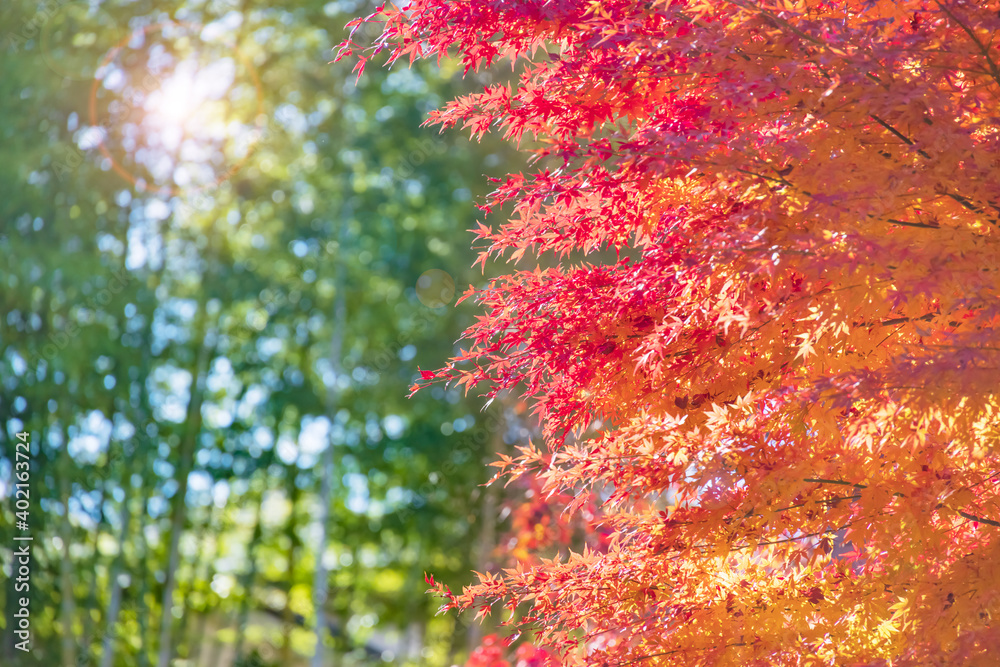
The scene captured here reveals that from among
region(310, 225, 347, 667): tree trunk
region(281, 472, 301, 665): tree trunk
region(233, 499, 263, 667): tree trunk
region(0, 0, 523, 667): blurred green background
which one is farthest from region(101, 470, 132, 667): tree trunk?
region(281, 472, 301, 665): tree trunk

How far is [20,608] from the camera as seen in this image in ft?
24.3

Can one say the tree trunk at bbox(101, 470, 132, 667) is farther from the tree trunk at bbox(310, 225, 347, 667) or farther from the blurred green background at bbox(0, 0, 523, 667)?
the tree trunk at bbox(310, 225, 347, 667)

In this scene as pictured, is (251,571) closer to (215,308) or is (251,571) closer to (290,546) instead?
(290,546)

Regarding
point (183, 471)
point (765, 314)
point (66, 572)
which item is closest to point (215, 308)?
point (183, 471)

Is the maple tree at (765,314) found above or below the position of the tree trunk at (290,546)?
above

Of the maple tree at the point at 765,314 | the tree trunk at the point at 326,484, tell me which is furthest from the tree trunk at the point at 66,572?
the maple tree at the point at 765,314

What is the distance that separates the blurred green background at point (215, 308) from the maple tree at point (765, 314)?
4522mm

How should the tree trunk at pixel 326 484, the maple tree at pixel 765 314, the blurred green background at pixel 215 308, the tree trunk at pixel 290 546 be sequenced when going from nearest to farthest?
the maple tree at pixel 765 314, the blurred green background at pixel 215 308, the tree trunk at pixel 326 484, the tree trunk at pixel 290 546

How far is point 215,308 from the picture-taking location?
9.11 meters

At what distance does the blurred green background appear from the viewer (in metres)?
7.29

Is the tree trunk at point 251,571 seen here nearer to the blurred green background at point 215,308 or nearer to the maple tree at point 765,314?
the blurred green background at point 215,308

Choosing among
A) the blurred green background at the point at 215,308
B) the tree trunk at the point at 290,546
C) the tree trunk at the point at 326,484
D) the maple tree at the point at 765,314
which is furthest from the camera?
the tree trunk at the point at 290,546

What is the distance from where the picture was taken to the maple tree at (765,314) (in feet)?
6.07

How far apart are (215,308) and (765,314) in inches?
318
